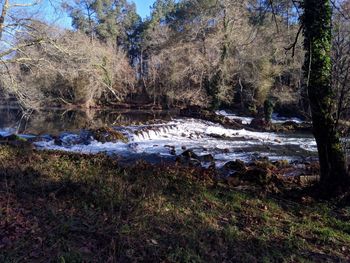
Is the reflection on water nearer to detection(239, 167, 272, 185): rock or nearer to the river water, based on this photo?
the river water

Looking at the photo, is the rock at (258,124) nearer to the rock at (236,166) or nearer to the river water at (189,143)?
the river water at (189,143)

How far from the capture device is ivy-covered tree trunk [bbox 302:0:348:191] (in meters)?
6.36

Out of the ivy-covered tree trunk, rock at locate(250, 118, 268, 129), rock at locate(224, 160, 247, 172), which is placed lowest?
rock at locate(224, 160, 247, 172)

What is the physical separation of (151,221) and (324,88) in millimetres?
4177

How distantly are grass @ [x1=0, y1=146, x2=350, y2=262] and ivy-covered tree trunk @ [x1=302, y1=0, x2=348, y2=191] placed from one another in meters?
0.81

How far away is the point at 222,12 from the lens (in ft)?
97.2

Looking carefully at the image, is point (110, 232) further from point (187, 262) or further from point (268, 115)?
point (268, 115)

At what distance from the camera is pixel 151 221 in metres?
4.43

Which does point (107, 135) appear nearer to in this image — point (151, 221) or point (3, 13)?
point (3, 13)

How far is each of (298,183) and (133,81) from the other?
3575 centimetres

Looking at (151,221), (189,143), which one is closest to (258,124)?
(189,143)

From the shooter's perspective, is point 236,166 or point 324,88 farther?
point 236,166

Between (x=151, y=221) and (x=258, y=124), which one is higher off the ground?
(x=258, y=124)

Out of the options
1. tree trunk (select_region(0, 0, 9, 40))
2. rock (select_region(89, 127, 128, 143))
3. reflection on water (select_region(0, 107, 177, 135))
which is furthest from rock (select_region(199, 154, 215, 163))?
reflection on water (select_region(0, 107, 177, 135))
